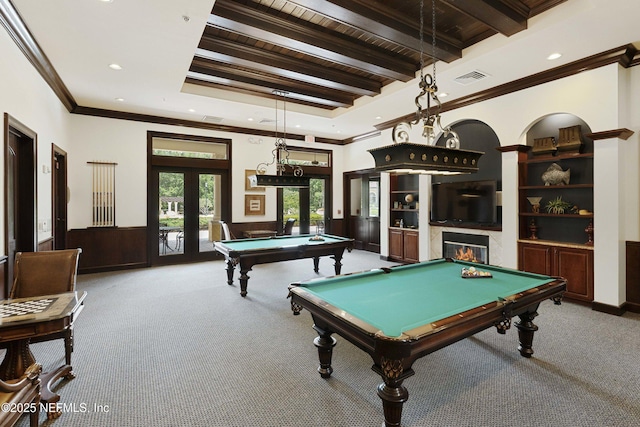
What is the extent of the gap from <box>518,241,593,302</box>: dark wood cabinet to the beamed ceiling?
289 cm

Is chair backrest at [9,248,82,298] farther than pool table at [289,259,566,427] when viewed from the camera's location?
Yes

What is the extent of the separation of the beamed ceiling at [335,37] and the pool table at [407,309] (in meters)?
2.54

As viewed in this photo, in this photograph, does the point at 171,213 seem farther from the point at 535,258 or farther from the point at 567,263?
the point at 567,263

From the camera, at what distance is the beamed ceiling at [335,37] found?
10.5ft

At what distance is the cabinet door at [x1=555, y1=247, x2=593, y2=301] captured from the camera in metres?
4.05

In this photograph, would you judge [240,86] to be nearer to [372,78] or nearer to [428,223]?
[372,78]

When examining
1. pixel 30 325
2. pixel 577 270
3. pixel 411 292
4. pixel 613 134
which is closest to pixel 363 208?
pixel 577 270

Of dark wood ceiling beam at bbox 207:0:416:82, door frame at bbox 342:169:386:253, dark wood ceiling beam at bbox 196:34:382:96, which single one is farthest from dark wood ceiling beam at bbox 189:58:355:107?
door frame at bbox 342:169:386:253

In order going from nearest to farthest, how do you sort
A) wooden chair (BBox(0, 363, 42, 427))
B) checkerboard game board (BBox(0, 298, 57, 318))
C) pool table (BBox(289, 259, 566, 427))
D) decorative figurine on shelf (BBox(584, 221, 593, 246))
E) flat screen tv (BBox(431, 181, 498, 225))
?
wooden chair (BBox(0, 363, 42, 427)) → pool table (BBox(289, 259, 566, 427)) → checkerboard game board (BBox(0, 298, 57, 318)) → decorative figurine on shelf (BBox(584, 221, 593, 246)) → flat screen tv (BBox(431, 181, 498, 225))

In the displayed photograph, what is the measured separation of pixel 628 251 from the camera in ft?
12.7

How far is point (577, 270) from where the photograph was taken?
13.6 ft

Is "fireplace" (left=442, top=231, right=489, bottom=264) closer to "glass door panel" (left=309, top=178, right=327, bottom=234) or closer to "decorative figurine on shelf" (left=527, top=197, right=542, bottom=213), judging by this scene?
"decorative figurine on shelf" (left=527, top=197, right=542, bottom=213)

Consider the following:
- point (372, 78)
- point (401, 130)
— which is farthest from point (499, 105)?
point (401, 130)

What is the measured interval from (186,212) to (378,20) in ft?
18.3
